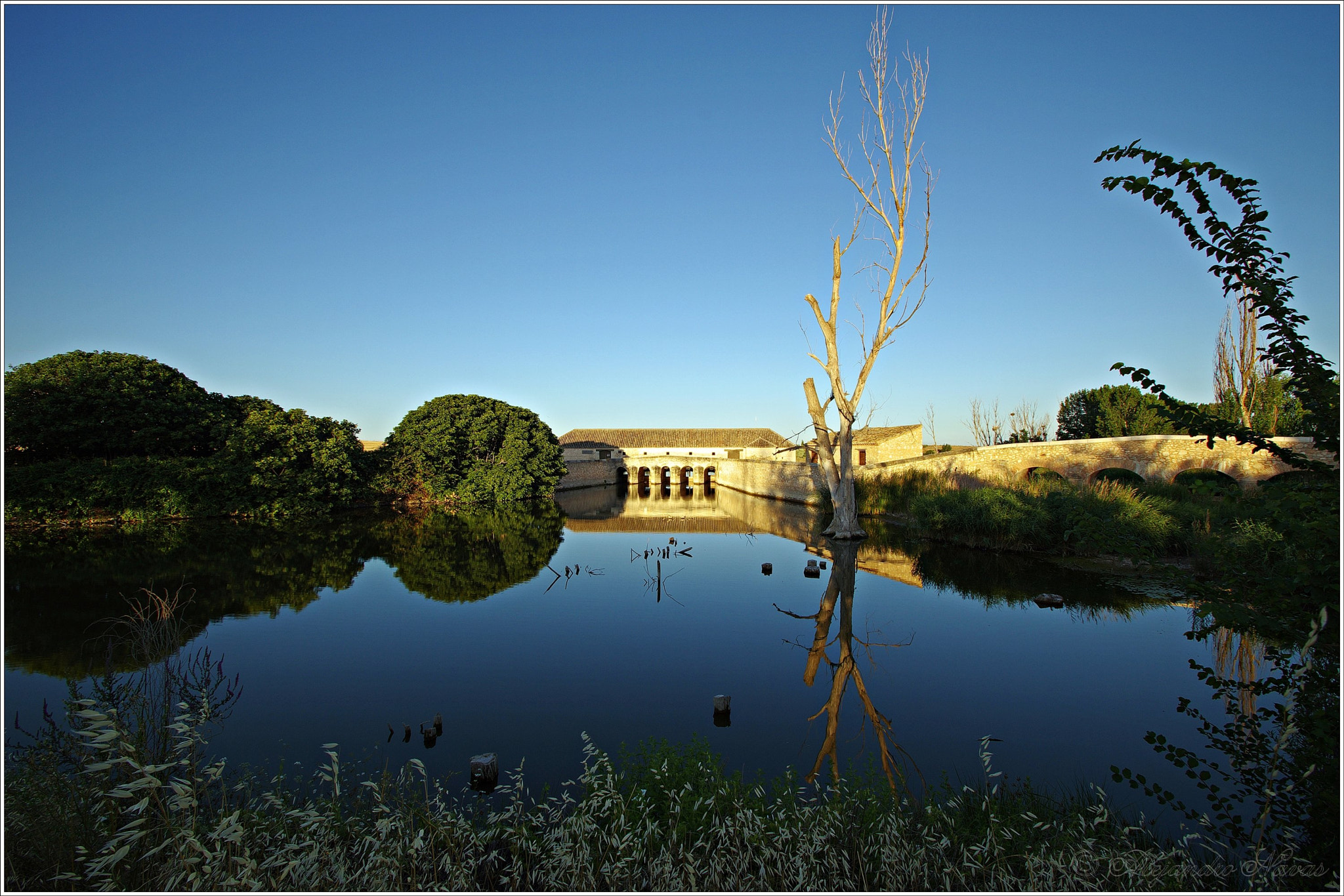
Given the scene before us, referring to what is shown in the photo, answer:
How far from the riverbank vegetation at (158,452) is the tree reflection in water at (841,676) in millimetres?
23023

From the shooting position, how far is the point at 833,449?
1694cm

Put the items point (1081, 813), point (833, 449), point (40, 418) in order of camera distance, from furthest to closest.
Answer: point (40, 418) → point (833, 449) → point (1081, 813)

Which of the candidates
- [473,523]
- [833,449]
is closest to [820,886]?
[833,449]

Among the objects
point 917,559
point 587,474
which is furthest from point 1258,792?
point 587,474

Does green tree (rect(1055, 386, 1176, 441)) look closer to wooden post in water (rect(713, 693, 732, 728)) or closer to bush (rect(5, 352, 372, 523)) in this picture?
wooden post in water (rect(713, 693, 732, 728))

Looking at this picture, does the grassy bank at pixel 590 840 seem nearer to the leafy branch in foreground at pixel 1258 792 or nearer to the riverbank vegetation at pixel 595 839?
the riverbank vegetation at pixel 595 839

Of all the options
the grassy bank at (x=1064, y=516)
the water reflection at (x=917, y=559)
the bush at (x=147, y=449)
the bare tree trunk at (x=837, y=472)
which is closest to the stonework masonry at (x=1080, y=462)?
the water reflection at (x=917, y=559)

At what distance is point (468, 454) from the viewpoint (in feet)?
120

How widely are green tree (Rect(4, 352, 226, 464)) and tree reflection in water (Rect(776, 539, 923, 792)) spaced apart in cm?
2624

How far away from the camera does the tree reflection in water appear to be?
4.56 metres

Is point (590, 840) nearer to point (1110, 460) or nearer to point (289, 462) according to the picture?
point (1110, 460)

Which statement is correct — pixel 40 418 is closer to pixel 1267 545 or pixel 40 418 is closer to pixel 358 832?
pixel 358 832

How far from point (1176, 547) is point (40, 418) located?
33896mm

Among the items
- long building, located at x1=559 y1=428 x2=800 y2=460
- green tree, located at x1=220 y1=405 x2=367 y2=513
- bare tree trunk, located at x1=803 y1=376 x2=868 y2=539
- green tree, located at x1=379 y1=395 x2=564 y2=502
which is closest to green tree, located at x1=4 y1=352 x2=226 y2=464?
green tree, located at x1=220 y1=405 x2=367 y2=513
